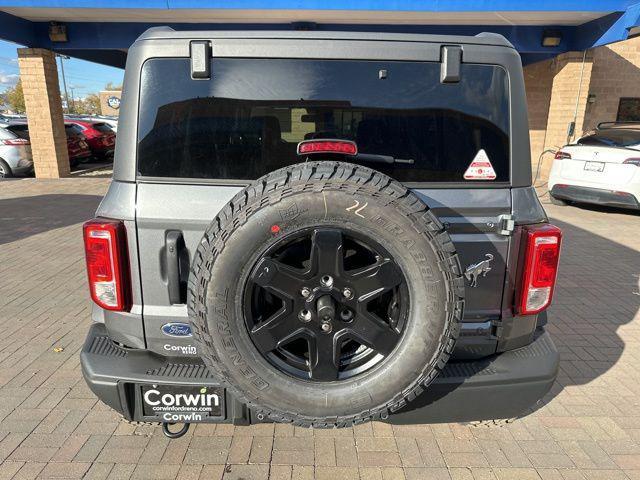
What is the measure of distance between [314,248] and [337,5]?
852 cm

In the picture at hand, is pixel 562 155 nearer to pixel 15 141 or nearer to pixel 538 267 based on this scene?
pixel 538 267

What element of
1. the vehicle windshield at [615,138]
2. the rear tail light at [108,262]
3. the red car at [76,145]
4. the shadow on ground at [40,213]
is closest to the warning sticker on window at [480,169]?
the rear tail light at [108,262]

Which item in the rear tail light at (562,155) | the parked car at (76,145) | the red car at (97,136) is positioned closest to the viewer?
the rear tail light at (562,155)

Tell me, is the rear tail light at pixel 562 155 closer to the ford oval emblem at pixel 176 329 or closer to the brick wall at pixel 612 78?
the brick wall at pixel 612 78

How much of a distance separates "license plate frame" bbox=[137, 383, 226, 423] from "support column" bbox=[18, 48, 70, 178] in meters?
12.3

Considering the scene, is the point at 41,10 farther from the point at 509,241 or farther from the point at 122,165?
the point at 509,241

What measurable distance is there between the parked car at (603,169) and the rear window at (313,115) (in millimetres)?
7105

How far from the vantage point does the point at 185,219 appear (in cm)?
194

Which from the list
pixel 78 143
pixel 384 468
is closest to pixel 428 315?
pixel 384 468

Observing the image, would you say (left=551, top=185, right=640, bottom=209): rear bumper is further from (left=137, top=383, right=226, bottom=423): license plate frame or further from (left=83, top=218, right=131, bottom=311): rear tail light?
(left=83, top=218, right=131, bottom=311): rear tail light

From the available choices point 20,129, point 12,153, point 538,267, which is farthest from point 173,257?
point 20,129

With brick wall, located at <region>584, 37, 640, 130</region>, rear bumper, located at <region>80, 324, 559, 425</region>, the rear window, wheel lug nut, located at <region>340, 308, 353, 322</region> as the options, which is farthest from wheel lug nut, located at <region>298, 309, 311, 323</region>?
brick wall, located at <region>584, 37, 640, 130</region>

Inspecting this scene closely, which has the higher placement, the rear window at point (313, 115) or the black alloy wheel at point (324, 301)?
the rear window at point (313, 115)

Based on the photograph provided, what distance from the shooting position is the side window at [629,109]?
1409cm
